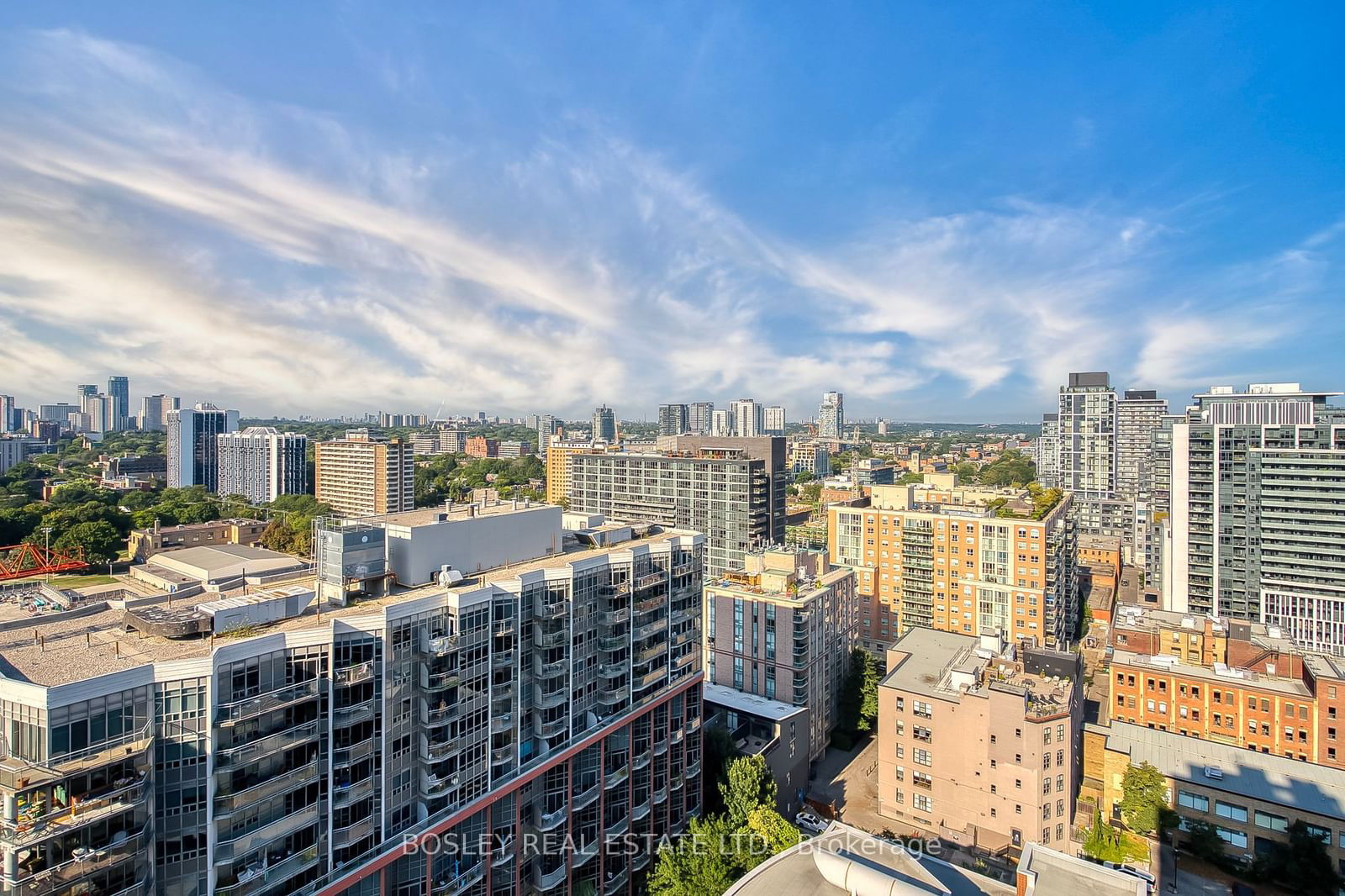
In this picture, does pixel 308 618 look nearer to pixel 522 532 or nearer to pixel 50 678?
pixel 50 678

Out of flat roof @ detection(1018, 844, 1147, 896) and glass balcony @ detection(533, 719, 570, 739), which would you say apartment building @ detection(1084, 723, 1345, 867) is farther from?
glass balcony @ detection(533, 719, 570, 739)

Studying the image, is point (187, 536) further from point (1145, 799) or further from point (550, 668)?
point (1145, 799)

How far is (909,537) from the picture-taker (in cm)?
5722

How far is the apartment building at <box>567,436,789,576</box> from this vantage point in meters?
75.1

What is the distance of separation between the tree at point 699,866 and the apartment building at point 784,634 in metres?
14.2

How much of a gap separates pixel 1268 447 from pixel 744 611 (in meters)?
52.4

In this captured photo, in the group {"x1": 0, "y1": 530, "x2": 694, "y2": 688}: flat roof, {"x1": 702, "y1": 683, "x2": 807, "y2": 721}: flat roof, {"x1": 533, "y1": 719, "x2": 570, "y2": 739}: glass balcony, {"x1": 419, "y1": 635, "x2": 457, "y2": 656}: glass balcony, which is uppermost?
{"x1": 0, "y1": 530, "x2": 694, "y2": 688}: flat roof

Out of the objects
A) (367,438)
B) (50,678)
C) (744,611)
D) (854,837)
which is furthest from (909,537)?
(367,438)

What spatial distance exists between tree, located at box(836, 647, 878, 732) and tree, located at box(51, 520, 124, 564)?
2731 inches

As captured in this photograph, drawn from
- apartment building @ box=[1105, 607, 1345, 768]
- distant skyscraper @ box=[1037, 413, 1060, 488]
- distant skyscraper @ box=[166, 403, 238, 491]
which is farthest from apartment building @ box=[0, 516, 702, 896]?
distant skyscraper @ box=[166, 403, 238, 491]

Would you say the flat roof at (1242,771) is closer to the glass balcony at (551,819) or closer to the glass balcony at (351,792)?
the glass balcony at (551,819)

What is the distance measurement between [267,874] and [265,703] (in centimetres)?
457

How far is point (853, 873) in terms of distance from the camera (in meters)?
18.8

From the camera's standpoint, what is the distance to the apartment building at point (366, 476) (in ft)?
379
